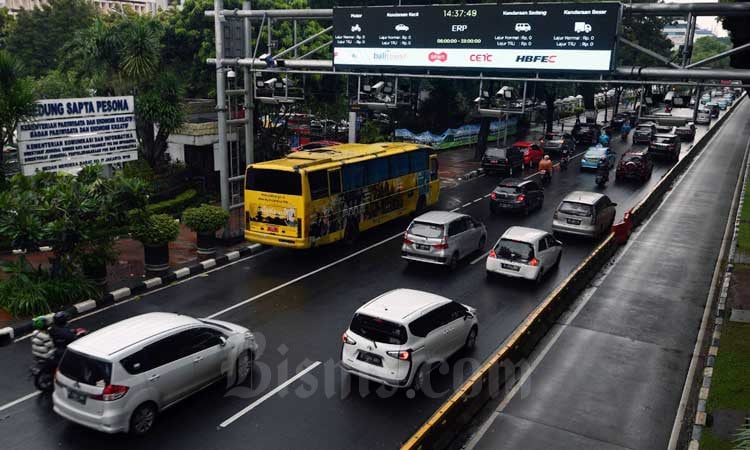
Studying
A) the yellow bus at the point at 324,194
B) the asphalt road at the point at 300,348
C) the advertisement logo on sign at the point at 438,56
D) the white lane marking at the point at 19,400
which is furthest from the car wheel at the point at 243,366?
the advertisement logo on sign at the point at 438,56

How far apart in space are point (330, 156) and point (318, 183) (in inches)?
79.8

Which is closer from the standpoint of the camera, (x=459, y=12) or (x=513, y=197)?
(x=459, y=12)

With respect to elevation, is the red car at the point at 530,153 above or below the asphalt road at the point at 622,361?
above

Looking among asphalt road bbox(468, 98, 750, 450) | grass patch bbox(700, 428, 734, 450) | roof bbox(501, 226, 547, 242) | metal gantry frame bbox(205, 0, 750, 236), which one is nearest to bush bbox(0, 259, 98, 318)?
metal gantry frame bbox(205, 0, 750, 236)

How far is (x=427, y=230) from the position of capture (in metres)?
19.8

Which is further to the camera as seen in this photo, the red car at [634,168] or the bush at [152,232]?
the red car at [634,168]

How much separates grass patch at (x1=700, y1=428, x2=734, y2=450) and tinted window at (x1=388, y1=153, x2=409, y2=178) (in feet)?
55.2

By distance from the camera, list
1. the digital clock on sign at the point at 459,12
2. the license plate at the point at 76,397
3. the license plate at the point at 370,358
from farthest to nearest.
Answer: the digital clock on sign at the point at 459,12 → the license plate at the point at 370,358 → the license plate at the point at 76,397

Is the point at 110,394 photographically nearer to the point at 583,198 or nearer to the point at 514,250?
the point at 514,250

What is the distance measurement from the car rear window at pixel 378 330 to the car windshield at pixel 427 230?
7.87 meters

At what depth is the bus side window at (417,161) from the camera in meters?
27.1

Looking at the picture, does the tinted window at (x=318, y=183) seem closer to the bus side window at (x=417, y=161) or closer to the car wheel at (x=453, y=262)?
the car wheel at (x=453, y=262)

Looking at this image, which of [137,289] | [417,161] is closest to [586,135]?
[417,161]

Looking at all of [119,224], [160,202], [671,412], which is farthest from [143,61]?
[671,412]
